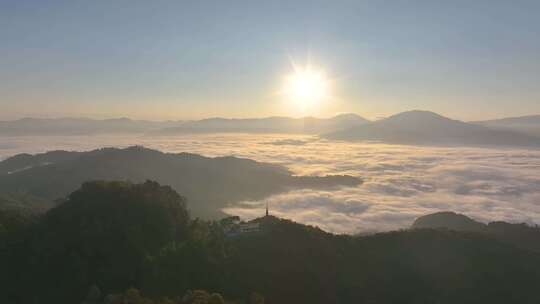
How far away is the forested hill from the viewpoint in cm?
5166

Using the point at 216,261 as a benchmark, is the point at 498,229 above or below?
below

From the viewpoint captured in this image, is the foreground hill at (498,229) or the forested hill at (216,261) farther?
the foreground hill at (498,229)

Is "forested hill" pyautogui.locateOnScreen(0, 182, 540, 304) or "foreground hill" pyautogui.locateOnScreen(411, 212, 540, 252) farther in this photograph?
"foreground hill" pyautogui.locateOnScreen(411, 212, 540, 252)

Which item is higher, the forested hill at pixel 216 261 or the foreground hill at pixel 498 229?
the forested hill at pixel 216 261

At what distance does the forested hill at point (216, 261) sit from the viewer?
51.7 metres

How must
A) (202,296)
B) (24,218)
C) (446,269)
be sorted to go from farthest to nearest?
(24,218) < (446,269) < (202,296)

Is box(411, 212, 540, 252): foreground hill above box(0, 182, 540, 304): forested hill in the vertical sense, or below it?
below

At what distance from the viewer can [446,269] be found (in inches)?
2579

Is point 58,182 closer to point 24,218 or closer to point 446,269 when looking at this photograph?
point 24,218

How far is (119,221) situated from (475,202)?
567 ft

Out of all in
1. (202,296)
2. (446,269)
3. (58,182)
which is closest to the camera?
(202,296)

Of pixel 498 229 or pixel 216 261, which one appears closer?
pixel 216 261

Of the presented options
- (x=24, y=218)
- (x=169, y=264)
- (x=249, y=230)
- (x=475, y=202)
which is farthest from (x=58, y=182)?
(x=475, y=202)

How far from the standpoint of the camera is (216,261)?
5719 centimetres
